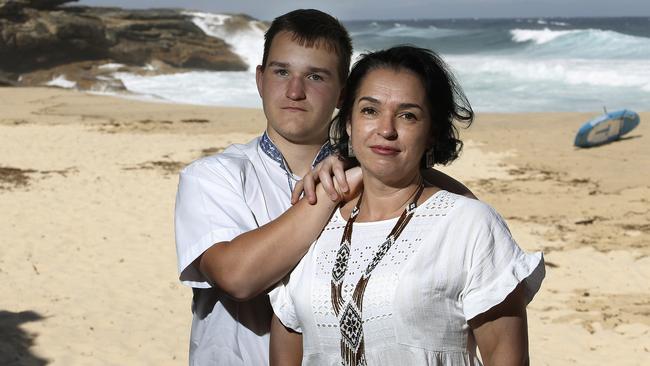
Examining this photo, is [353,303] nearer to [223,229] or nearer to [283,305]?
[283,305]

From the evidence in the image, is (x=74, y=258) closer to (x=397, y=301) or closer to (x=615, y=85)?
(x=397, y=301)

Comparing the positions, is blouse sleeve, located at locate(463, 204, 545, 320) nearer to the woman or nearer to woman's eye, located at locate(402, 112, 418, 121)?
the woman

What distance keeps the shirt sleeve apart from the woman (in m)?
0.22

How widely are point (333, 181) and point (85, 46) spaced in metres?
35.9

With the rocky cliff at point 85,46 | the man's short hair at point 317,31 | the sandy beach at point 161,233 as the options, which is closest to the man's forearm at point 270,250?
the man's short hair at point 317,31

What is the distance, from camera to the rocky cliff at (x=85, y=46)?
3375 cm

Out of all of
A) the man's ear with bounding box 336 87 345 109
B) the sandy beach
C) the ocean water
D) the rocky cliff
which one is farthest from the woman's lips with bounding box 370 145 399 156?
the rocky cliff

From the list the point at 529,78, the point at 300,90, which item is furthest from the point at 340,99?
the point at 529,78

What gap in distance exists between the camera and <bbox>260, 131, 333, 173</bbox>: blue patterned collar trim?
2.57 metres

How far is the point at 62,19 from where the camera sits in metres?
36.3

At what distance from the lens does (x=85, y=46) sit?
36250mm

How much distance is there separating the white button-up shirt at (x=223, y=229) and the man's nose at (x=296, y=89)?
0.76 feet

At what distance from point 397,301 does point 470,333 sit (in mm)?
223

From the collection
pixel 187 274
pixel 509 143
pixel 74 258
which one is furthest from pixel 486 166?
pixel 187 274
